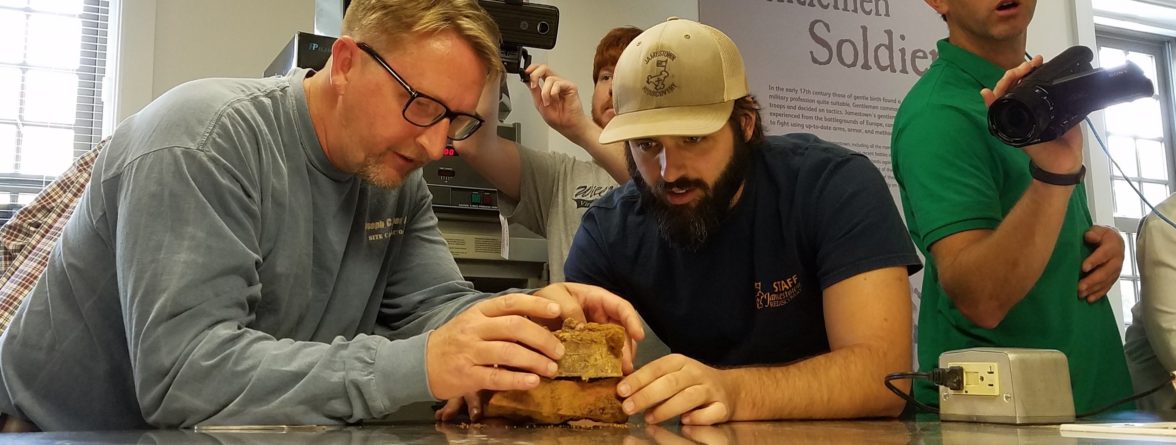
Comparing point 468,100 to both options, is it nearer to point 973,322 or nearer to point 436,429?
point 436,429

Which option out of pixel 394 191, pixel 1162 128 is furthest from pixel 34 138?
pixel 1162 128

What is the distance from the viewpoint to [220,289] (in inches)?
39.4

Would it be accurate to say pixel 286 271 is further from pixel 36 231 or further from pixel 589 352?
pixel 36 231

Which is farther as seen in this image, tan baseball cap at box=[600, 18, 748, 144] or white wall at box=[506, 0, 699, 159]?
white wall at box=[506, 0, 699, 159]

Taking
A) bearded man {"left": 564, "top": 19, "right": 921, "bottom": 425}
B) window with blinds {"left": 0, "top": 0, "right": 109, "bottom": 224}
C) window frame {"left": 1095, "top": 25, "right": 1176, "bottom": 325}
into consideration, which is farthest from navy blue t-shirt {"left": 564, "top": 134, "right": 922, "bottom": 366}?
window frame {"left": 1095, "top": 25, "right": 1176, "bottom": 325}

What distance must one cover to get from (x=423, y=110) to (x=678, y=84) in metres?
0.45

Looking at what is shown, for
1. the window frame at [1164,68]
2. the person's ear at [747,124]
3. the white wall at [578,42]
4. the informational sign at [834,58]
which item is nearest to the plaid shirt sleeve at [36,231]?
the person's ear at [747,124]

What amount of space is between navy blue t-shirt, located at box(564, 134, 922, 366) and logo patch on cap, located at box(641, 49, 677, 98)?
0.66ft

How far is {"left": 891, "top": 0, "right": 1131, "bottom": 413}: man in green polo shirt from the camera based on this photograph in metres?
1.44

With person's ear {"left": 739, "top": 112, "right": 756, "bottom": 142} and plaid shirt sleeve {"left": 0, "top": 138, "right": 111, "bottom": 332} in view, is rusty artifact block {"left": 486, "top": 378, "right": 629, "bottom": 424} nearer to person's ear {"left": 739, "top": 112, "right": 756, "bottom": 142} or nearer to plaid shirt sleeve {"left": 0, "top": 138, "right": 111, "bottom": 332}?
person's ear {"left": 739, "top": 112, "right": 756, "bottom": 142}

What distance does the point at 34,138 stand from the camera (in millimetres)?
3162

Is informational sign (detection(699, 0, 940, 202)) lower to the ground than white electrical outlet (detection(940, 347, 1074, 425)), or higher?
higher

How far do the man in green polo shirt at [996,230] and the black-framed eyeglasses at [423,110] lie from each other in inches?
30.7

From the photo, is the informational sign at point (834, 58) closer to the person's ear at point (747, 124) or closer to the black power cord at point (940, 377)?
the person's ear at point (747, 124)
